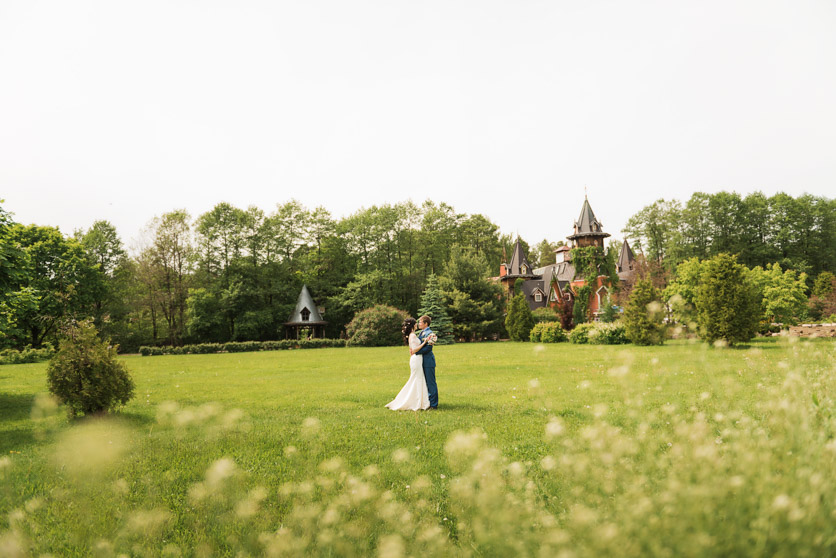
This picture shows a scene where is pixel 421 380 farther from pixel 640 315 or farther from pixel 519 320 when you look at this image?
pixel 519 320

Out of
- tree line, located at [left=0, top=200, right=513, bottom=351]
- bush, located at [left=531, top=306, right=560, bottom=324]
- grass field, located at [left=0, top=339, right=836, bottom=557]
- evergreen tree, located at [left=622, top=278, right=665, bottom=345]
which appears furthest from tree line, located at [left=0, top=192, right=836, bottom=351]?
grass field, located at [left=0, top=339, right=836, bottom=557]

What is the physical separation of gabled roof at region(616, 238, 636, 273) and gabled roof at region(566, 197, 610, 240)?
12648mm

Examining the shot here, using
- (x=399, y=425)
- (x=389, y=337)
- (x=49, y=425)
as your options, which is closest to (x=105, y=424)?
(x=49, y=425)

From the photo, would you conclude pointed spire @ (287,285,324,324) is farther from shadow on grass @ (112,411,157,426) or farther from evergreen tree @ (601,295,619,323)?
shadow on grass @ (112,411,157,426)

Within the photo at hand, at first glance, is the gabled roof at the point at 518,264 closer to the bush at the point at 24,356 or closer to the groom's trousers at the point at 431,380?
the bush at the point at 24,356

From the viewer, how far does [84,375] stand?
351 inches

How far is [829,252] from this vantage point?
54344 mm

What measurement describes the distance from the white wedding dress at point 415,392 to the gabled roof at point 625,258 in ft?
184

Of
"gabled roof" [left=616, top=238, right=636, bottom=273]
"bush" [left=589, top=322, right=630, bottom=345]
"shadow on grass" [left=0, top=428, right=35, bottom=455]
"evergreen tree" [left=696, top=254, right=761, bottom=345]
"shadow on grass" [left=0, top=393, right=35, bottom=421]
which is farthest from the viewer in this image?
"gabled roof" [left=616, top=238, right=636, bottom=273]

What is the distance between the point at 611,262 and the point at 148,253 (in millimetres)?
44774

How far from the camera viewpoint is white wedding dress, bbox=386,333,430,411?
9703 millimetres

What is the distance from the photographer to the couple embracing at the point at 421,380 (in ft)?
31.8

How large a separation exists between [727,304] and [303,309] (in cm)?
3481

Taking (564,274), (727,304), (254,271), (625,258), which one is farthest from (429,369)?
(625,258)
